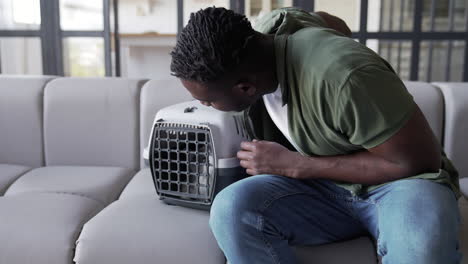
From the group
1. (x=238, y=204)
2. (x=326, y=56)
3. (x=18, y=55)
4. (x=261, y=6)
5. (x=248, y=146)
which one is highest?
(x=261, y=6)

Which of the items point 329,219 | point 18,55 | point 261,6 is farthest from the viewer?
point 261,6

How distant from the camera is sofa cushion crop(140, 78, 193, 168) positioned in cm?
185

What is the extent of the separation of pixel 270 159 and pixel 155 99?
0.84m

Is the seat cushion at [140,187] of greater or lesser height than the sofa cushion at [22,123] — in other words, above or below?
below

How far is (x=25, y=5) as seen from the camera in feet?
9.86

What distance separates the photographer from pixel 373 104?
919 millimetres

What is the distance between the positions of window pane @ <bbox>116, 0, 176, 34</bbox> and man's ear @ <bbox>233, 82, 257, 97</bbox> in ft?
13.6

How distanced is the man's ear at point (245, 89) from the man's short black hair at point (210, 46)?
6 cm

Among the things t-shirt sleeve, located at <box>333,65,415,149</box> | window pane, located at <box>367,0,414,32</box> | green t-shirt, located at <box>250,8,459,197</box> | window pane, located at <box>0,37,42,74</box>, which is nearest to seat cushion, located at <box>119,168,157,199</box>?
green t-shirt, located at <box>250,8,459,197</box>

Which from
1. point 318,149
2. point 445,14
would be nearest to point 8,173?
point 318,149

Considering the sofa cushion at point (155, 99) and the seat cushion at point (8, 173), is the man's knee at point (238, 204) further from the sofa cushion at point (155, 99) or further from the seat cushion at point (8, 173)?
the seat cushion at point (8, 173)

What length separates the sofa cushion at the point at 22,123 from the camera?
1.94m

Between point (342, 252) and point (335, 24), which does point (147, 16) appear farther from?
point (342, 252)

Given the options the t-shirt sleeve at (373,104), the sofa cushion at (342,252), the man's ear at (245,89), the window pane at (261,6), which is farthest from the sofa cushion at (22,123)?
the window pane at (261,6)
